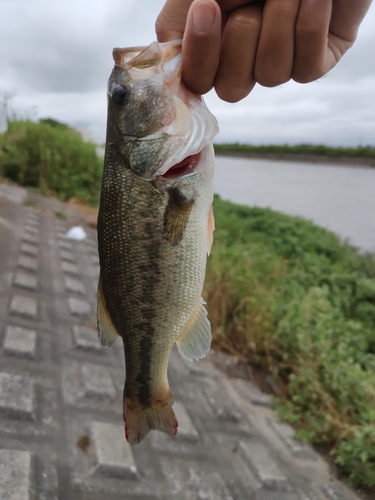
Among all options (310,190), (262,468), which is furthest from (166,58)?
(310,190)

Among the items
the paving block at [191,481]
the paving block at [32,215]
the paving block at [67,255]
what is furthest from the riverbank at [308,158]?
the paving block at [191,481]

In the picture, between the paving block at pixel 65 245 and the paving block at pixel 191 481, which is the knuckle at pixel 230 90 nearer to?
the paving block at pixel 191 481

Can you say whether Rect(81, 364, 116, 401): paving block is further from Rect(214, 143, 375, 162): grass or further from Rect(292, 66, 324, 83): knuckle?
Rect(214, 143, 375, 162): grass

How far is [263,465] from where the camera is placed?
3576 mm

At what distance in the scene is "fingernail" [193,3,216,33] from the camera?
1290mm

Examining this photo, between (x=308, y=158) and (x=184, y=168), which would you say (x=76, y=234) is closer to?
(x=184, y=168)

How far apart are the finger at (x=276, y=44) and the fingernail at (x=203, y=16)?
21 cm

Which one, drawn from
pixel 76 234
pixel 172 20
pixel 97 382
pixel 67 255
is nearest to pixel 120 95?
pixel 172 20

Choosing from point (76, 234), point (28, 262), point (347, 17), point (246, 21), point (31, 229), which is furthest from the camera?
point (76, 234)

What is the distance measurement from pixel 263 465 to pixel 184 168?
2.82 m

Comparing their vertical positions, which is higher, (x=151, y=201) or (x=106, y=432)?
(x=151, y=201)

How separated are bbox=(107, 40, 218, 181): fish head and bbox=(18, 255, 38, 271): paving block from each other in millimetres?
4592

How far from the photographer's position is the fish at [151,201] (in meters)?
1.66

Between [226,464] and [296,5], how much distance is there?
3.25 metres
